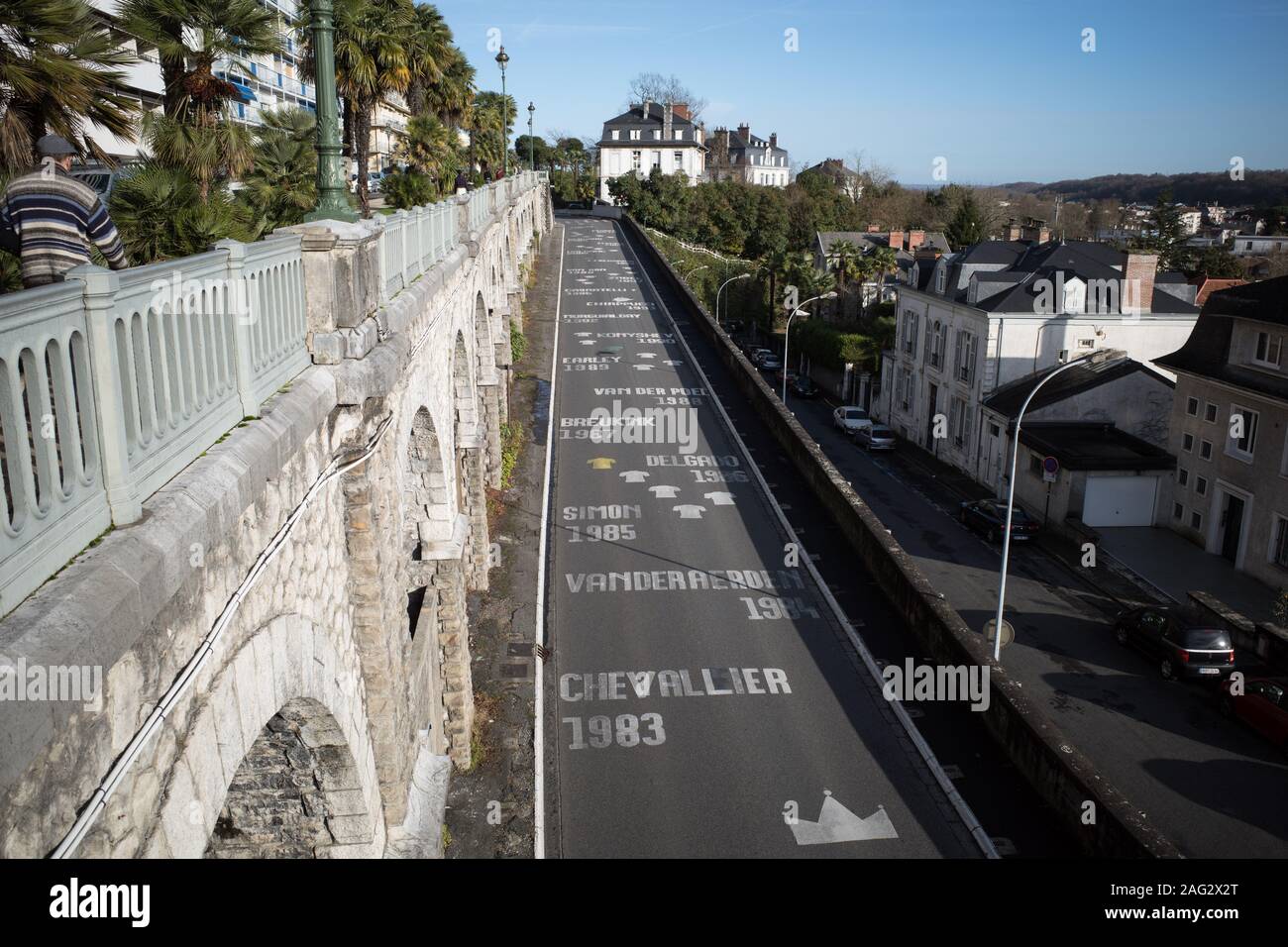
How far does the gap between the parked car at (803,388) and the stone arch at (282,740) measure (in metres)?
59.3

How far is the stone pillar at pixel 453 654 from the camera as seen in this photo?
17.4 meters

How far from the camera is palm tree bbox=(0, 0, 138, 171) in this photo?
30.1ft

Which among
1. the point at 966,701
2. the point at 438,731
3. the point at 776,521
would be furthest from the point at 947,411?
the point at 438,731

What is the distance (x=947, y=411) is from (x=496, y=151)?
143 ft

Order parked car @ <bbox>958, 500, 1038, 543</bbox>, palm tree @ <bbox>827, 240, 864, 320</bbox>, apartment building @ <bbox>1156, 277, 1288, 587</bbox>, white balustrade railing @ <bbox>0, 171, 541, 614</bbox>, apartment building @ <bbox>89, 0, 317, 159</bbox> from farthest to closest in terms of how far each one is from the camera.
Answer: palm tree @ <bbox>827, 240, 864, 320</bbox>
parked car @ <bbox>958, 500, 1038, 543</bbox>
apartment building @ <bbox>1156, 277, 1288, 587</bbox>
apartment building @ <bbox>89, 0, 317, 159</bbox>
white balustrade railing @ <bbox>0, 171, 541, 614</bbox>

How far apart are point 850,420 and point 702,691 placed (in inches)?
1505

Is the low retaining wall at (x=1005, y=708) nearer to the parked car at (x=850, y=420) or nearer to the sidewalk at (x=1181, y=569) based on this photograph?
the sidewalk at (x=1181, y=569)

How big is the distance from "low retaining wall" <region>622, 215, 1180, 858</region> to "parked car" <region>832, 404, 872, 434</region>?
2332 cm

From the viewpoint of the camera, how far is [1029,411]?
4275 cm

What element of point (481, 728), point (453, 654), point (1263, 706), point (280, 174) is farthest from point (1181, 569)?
point (280, 174)

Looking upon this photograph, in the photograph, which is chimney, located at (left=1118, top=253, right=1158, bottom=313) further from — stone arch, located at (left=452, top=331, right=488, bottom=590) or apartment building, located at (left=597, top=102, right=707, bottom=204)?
apartment building, located at (left=597, top=102, right=707, bottom=204)

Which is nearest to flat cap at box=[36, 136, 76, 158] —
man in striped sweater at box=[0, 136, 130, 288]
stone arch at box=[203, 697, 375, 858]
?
man in striped sweater at box=[0, 136, 130, 288]

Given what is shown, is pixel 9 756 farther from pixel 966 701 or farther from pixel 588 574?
pixel 588 574

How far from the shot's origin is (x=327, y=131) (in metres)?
8.75
